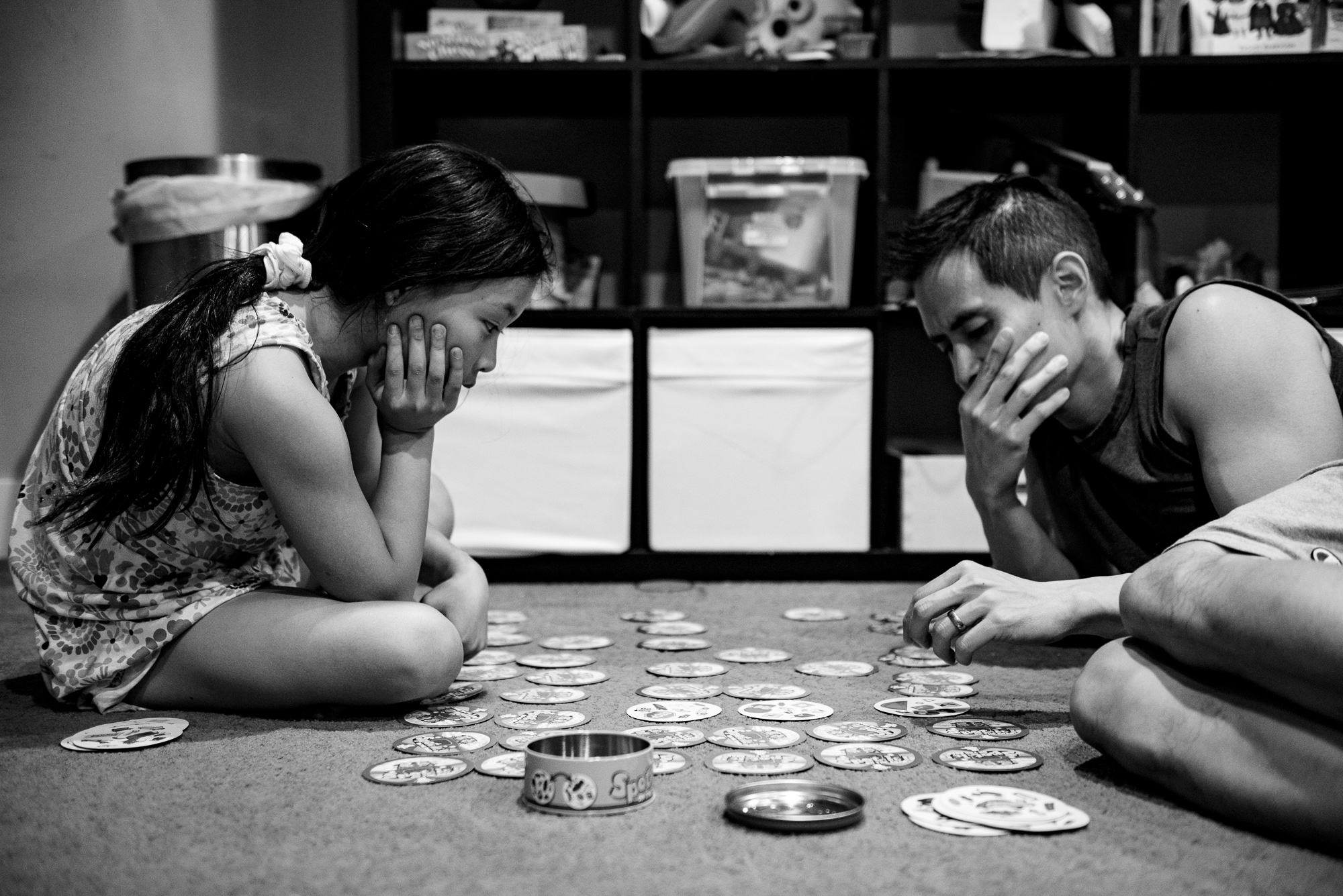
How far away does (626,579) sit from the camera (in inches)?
101

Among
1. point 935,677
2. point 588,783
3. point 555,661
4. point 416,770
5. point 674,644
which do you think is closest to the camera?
point 588,783

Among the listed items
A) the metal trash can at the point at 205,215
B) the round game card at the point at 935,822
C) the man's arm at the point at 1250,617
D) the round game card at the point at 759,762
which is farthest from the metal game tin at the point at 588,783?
the metal trash can at the point at 205,215

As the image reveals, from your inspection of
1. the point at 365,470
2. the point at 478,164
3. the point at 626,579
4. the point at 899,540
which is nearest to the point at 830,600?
the point at 899,540

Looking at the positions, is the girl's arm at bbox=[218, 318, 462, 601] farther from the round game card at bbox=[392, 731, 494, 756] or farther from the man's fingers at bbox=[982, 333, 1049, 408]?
the man's fingers at bbox=[982, 333, 1049, 408]

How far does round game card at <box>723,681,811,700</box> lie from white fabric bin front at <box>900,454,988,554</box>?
1.02m

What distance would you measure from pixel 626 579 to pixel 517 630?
605mm

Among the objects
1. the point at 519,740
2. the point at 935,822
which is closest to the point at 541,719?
the point at 519,740

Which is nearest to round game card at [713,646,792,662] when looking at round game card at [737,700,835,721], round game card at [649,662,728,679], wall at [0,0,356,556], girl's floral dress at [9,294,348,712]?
round game card at [649,662,728,679]

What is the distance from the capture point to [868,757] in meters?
1.22

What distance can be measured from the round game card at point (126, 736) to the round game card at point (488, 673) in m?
0.37

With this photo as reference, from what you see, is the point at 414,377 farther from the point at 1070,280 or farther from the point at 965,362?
the point at 1070,280

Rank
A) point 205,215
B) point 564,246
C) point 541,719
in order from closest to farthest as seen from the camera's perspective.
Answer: point 541,719
point 205,215
point 564,246

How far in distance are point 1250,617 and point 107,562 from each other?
3.96 ft

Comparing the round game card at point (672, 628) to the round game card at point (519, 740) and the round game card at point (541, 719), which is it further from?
the round game card at point (519, 740)
